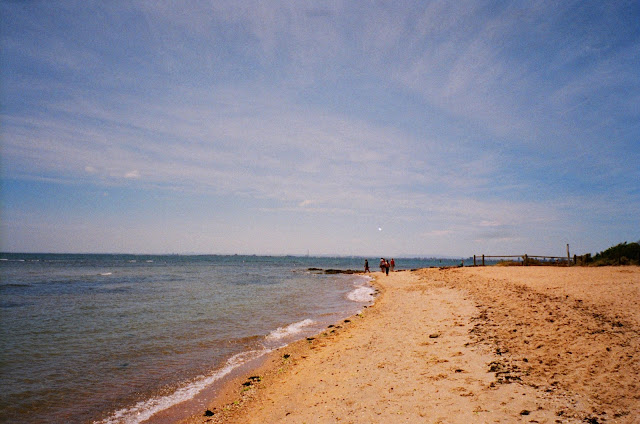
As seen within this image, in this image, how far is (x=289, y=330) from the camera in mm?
15375

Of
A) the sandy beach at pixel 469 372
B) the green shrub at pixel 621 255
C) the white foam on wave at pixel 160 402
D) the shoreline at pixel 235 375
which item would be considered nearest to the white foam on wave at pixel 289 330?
the shoreline at pixel 235 375

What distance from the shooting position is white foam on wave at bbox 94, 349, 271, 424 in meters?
7.45

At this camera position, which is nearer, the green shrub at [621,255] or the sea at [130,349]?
the sea at [130,349]

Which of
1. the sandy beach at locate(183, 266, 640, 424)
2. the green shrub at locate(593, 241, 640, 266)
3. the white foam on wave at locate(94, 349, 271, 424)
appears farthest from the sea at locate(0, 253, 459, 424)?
the green shrub at locate(593, 241, 640, 266)

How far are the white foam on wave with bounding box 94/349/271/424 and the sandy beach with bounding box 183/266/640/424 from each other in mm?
907

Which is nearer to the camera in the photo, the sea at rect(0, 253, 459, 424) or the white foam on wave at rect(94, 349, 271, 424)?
the white foam on wave at rect(94, 349, 271, 424)

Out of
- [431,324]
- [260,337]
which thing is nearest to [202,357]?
[260,337]

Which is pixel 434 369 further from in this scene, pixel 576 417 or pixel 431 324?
pixel 431 324

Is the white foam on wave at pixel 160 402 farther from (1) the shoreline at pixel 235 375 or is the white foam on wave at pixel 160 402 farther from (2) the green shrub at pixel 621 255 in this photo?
(2) the green shrub at pixel 621 255

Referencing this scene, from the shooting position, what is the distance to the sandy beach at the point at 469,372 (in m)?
5.56

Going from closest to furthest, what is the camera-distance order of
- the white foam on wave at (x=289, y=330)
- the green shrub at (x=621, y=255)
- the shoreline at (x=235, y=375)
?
the shoreline at (x=235, y=375), the white foam on wave at (x=289, y=330), the green shrub at (x=621, y=255)

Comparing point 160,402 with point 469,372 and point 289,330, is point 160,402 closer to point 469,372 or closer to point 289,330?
point 289,330

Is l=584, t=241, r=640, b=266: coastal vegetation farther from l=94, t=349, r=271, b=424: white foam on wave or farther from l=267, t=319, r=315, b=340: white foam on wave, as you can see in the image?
l=94, t=349, r=271, b=424: white foam on wave

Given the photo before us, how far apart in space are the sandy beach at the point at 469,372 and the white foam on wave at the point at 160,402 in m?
0.91
